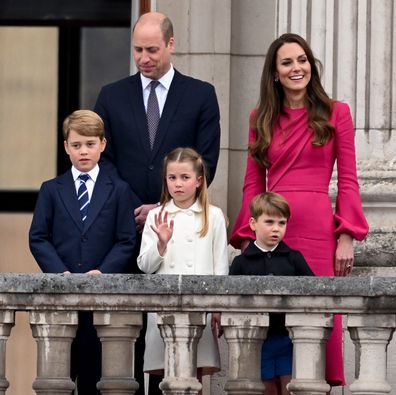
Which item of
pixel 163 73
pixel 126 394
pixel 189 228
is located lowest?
pixel 126 394

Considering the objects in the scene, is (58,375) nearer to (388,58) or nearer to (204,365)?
(204,365)

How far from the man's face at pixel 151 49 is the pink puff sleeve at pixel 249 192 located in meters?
0.52

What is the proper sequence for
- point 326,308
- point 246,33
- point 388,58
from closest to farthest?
point 326,308 < point 388,58 < point 246,33

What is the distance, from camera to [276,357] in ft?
36.6

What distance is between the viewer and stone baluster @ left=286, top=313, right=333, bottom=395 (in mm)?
10695

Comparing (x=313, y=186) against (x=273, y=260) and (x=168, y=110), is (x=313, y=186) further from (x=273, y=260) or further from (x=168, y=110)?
(x=168, y=110)

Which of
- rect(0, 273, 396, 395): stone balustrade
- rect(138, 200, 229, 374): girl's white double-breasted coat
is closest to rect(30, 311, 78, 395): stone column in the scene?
rect(0, 273, 396, 395): stone balustrade

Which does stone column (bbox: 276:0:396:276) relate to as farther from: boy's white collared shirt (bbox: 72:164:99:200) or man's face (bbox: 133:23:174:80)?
boy's white collared shirt (bbox: 72:164:99:200)

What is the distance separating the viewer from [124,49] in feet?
50.0

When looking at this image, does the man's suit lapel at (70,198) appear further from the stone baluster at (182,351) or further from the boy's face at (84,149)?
the stone baluster at (182,351)

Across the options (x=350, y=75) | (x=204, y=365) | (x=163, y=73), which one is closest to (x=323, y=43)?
(x=350, y=75)

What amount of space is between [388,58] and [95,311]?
122 inches

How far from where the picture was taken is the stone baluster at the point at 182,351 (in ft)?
35.3

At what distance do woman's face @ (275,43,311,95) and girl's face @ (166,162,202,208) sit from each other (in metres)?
0.64
